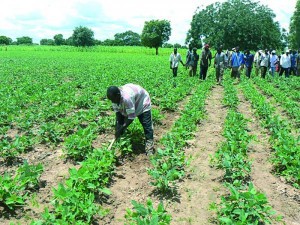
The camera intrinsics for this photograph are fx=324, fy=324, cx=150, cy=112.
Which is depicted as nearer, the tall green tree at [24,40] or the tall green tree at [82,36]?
the tall green tree at [82,36]

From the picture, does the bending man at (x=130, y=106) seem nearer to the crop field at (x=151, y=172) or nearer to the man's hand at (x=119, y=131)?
the man's hand at (x=119, y=131)

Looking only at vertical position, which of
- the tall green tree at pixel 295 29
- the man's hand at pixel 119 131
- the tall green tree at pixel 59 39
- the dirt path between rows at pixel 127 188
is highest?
the tall green tree at pixel 295 29

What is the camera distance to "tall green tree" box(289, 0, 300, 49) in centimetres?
5062

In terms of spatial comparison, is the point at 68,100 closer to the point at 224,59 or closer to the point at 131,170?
the point at 131,170

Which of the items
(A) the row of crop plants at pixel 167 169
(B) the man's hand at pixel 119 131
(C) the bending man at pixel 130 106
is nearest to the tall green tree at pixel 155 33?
(A) the row of crop plants at pixel 167 169

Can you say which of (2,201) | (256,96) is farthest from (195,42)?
(2,201)

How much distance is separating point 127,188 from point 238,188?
159cm

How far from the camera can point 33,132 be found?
6.91m

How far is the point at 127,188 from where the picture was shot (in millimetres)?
4777

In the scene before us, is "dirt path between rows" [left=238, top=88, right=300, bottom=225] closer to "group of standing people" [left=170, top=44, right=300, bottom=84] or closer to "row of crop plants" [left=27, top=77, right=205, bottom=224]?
"row of crop plants" [left=27, top=77, right=205, bottom=224]

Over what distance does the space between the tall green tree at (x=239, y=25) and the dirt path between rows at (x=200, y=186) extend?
34536mm

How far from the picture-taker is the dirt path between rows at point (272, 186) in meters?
4.19

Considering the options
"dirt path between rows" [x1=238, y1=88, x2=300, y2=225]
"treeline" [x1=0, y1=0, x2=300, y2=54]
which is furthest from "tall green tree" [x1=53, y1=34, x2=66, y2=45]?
"dirt path between rows" [x1=238, y1=88, x2=300, y2=225]

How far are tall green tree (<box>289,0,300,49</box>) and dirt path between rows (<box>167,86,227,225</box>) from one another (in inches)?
1976
